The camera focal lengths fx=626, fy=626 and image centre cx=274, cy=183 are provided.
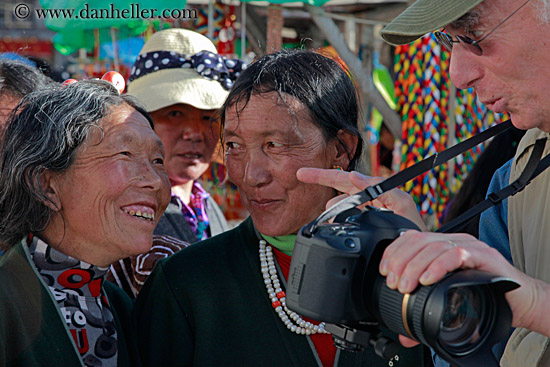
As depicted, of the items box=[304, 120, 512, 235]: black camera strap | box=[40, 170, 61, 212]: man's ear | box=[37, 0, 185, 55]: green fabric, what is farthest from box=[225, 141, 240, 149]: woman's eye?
box=[37, 0, 185, 55]: green fabric

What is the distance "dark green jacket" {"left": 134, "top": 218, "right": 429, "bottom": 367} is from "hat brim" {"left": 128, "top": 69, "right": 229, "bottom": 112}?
3.50 feet

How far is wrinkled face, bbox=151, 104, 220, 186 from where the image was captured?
281cm

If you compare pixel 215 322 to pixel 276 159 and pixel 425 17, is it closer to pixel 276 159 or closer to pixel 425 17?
pixel 276 159

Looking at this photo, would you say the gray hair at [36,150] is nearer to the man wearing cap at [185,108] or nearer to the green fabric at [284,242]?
the green fabric at [284,242]

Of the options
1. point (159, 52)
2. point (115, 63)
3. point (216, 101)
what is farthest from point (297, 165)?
point (115, 63)

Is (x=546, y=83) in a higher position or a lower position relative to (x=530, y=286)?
higher

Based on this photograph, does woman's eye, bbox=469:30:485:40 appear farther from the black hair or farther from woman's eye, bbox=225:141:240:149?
woman's eye, bbox=225:141:240:149

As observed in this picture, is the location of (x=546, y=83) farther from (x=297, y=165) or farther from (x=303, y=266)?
(x=297, y=165)

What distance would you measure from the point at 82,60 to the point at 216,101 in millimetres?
2411

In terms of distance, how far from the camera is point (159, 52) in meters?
2.98

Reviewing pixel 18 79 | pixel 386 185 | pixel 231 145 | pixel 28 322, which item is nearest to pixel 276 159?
pixel 231 145

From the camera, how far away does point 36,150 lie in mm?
1691

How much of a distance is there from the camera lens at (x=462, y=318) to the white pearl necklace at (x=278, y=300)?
2.15ft

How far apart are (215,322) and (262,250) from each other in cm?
26
